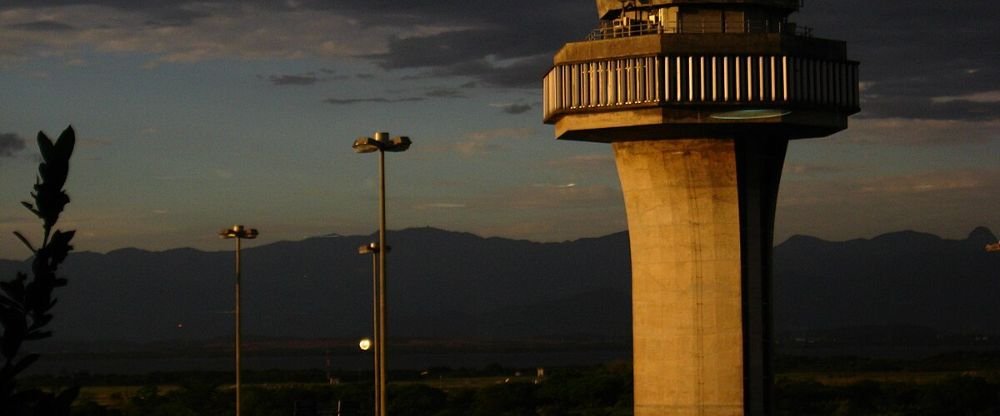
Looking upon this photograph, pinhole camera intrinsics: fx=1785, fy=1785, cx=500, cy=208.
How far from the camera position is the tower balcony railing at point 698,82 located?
6706cm

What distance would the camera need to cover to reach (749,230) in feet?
229

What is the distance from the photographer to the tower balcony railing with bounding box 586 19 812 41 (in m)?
70.2

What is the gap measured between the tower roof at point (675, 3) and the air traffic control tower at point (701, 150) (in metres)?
0.08

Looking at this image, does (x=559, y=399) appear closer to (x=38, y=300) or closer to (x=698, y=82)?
(x=698, y=82)

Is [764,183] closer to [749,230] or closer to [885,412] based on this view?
[749,230]

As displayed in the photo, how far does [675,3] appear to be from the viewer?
70375mm

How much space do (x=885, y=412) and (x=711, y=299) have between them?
49.1 m

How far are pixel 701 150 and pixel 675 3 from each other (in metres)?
6.03

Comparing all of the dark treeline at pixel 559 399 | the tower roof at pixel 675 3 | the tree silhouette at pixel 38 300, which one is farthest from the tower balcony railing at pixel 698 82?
the tree silhouette at pixel 38 300

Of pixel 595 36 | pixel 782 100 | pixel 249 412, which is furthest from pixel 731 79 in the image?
pixel 249 412

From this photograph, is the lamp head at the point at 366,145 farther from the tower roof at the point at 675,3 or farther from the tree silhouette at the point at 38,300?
the tree silhouette at the point at 38,300

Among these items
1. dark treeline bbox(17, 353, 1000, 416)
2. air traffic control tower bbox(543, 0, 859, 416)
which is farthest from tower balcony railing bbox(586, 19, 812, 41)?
dark treeline bbox(17, 353, 1000, 416)

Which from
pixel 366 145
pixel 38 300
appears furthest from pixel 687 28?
pixel 38 300

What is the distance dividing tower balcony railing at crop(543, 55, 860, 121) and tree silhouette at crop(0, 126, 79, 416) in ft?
167
